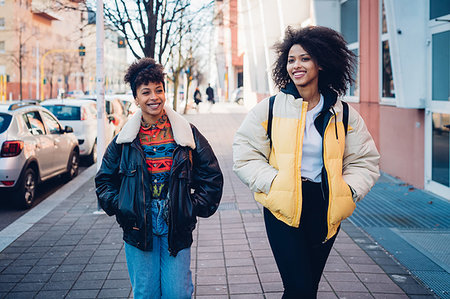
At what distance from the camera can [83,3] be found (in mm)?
11203

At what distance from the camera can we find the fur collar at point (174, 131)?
3.21 metres

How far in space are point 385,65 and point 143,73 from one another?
8.83 m

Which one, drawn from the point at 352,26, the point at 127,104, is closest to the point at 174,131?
the point at 352,26

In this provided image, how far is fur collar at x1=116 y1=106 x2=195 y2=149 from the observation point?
3215 mm

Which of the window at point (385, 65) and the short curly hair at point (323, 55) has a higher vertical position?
the window at point (385, 65)

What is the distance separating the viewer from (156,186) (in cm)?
322

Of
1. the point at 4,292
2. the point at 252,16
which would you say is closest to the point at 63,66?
the point at 252,16

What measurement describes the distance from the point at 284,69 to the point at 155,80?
80 centimetres

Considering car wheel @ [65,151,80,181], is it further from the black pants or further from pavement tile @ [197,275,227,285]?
the black pants

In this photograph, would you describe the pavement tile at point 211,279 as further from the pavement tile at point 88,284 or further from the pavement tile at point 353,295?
the pavement tile at point 353,295

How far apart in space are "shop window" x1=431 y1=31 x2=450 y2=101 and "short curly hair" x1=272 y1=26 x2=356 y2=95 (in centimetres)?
569

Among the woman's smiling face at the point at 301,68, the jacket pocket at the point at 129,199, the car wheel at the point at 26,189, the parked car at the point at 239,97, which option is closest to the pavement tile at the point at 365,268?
the woman's smiling face at the point at 301,68

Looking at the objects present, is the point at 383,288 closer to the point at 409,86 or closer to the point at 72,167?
the point at 409,86

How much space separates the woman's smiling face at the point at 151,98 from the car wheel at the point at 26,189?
576cm
